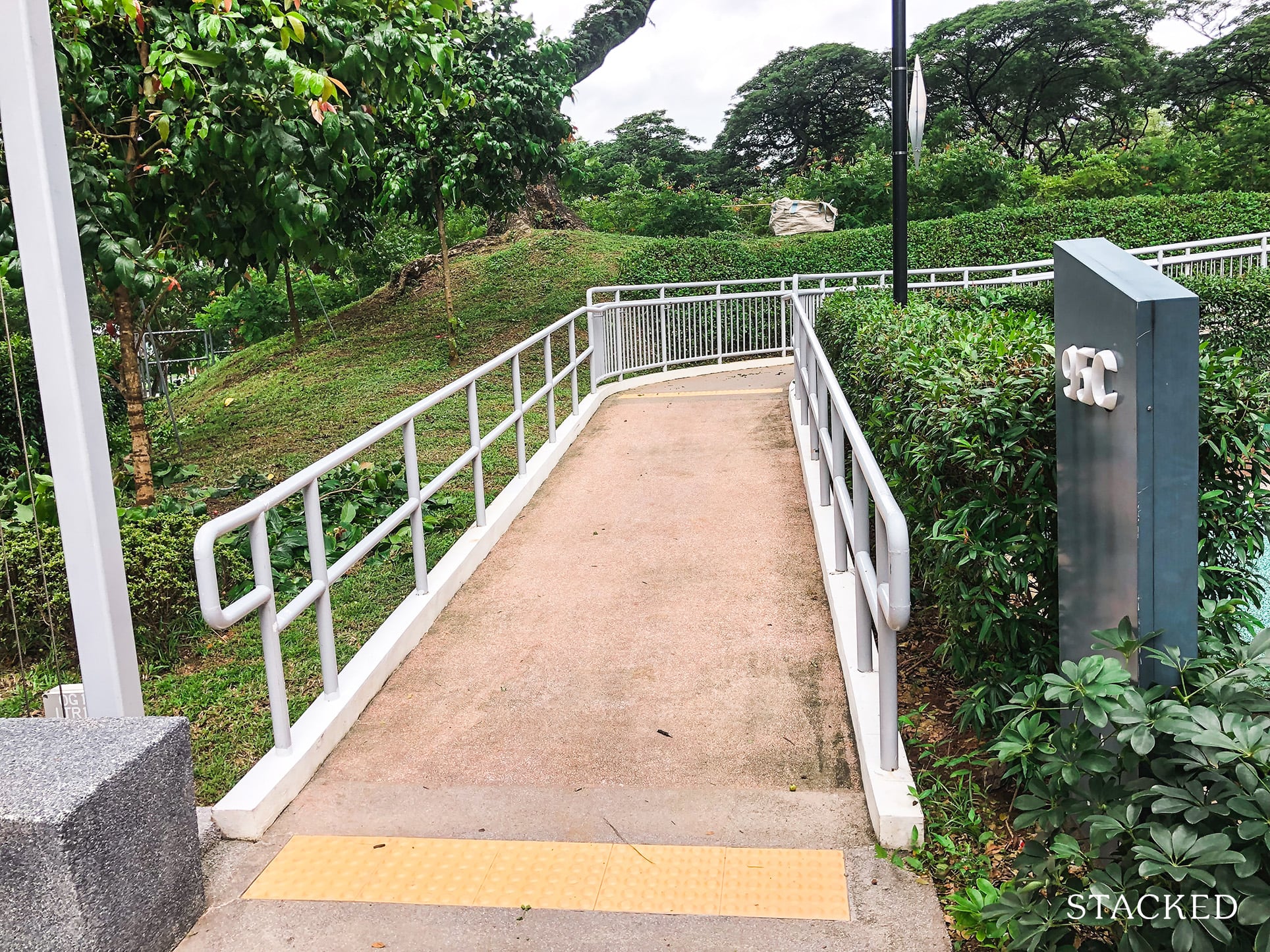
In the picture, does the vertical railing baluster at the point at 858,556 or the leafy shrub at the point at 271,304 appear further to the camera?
the leafy shrub at the point at 271,304

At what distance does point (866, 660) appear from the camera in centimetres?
409

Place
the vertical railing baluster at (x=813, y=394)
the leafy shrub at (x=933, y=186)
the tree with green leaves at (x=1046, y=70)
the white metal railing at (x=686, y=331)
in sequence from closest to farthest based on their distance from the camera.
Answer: the vertical railing baluster at (x=813, y=394) → the white metal railing at (x=686, y=331) → the leafy shrub at (x=933, y=186) → the tree with green leaves at (x=1046, y=70)

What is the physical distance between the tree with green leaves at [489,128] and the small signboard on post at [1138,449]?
11.7 m

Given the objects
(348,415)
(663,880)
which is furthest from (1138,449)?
(348,415)

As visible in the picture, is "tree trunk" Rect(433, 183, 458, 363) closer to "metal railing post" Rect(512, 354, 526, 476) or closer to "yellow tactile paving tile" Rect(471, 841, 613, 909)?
"metal railing post" Rect(512, 354, 526, 476)

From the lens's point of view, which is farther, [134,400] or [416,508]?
[134,400]

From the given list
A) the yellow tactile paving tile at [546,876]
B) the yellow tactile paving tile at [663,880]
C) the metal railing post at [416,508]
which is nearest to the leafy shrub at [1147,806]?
the yellow tactile paving tile at [663,880]

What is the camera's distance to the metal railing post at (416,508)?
16.6ft

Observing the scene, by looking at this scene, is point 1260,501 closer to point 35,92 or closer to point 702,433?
point 35,92

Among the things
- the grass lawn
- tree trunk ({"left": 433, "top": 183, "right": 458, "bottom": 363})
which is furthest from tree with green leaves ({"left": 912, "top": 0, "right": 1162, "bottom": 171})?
tree trunk ({"left": 433, "top": 183, "right": 458, "bottom": 363})

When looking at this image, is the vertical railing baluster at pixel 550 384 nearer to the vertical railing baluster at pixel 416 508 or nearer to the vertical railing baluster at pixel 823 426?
the vertical railing baluster at pixel 823 426

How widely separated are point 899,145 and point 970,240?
14.0m

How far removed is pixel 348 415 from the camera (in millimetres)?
12984

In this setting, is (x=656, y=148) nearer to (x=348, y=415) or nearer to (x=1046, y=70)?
(x=1046, y=70)
